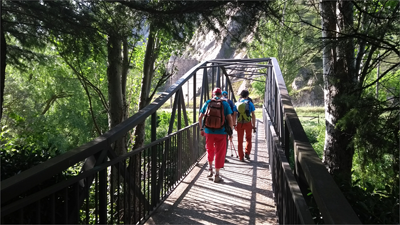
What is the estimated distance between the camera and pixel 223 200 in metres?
4.32

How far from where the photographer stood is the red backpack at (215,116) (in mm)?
5227

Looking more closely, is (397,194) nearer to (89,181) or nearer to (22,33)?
(89,181)

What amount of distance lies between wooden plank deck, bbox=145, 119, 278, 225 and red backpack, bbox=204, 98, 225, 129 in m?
0.94

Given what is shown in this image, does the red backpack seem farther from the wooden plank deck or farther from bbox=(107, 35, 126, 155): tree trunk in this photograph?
bbox=(107, 35, 126, 155): tree trunk

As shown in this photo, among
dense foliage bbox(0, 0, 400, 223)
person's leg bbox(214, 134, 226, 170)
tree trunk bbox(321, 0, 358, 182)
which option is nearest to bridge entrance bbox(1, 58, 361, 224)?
person's leg bbox(214, 134, 226, 170)

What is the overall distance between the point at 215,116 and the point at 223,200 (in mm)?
1479

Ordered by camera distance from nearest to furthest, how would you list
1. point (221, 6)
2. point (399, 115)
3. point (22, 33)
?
point (399, 115) < point (221, 6) < point (22, 33)

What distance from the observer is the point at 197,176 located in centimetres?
556

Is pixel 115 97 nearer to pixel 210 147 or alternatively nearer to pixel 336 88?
pixel 210 147

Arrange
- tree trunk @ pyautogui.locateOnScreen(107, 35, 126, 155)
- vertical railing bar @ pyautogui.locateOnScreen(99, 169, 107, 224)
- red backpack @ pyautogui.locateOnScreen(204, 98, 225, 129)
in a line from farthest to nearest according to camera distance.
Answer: tree trunk @ pyautogui.locateOnScreen(107, 35, 126, 155)
red backpack @ pyautogui.locateOnScreen(204, 98, 225, 129)
vertical railing bar @ pyautogui.locateOnScreen(99, 169, 107, 224)

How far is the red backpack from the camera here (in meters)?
5.23

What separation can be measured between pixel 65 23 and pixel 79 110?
17176 millimetres

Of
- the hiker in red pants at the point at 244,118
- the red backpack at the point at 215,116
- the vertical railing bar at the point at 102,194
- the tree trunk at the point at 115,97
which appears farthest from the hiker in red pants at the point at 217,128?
the vertical railing bar at the point at 102,194

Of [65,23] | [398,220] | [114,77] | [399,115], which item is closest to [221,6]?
[65,23]
